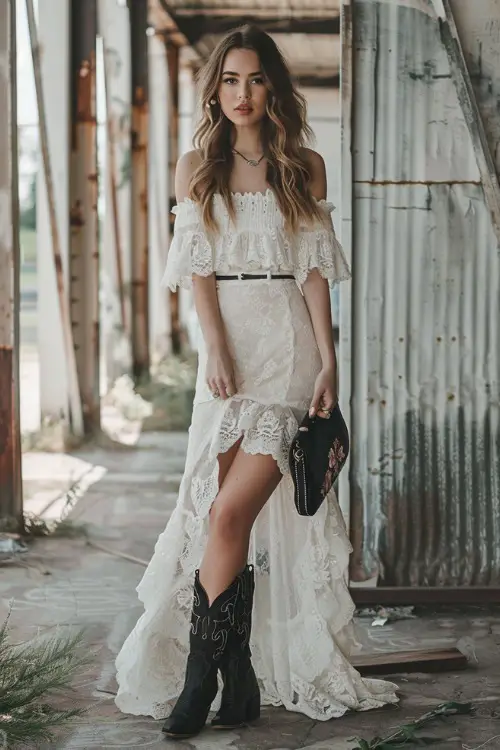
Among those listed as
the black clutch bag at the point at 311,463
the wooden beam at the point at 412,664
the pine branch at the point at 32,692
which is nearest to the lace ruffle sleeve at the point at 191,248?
the black clutch bag at the point at 311,463

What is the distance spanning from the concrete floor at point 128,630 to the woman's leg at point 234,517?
0.47 metres

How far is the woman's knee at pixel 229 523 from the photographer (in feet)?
10.7

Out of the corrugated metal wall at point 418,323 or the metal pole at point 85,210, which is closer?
the corrugated metal wall at point 418,323

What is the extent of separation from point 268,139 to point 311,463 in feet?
3.24

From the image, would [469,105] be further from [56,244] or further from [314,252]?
[56,244]

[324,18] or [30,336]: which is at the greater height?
[324,18]

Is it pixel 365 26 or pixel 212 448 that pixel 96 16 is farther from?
pixel 212 448

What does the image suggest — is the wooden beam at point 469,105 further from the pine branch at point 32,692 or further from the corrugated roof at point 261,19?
the corrugated roof at point 261,19

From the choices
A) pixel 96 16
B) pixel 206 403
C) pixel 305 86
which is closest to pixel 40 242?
pixel 96 16

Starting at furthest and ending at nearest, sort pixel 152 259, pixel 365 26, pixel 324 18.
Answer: pixel 152 259 → pixel 324 18 → pixel 365 26

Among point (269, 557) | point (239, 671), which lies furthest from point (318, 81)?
point (239, 671)

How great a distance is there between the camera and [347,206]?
452cm

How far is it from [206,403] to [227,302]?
316 millimetres

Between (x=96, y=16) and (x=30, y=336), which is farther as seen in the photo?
(x=30, y=336)
